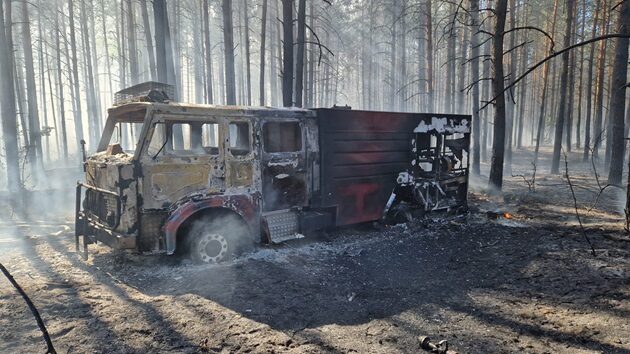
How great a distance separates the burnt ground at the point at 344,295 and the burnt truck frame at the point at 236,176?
0.50 meters

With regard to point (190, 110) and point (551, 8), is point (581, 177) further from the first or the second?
point (190, 110)

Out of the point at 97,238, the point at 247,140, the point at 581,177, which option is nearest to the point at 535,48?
the point at 581,177

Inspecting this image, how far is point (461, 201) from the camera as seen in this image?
9.91m

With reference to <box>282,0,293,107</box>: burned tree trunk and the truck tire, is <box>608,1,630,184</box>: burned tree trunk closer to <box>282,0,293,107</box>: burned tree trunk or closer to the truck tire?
<box>282,0,293,107</box>: burned tree trunk

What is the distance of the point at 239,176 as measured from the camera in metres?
6.52

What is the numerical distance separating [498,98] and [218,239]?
31.4 feet

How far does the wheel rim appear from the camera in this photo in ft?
20.2

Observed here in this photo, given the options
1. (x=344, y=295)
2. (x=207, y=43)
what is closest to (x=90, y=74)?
(x=207, y=43)

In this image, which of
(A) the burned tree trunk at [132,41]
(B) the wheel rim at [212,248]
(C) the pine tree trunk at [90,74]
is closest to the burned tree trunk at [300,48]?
(B) the wheel rim at [212,248]

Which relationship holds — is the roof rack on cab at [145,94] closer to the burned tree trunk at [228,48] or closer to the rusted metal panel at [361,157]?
the rusted metal panel at [361,157]

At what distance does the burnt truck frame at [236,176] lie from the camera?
5.76 meters

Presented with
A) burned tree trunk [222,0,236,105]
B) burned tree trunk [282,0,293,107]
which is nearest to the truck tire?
burned tree trunk [282,0,293,107]

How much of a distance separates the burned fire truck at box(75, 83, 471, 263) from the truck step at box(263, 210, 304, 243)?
18 mm

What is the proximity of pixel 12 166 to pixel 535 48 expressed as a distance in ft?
121
